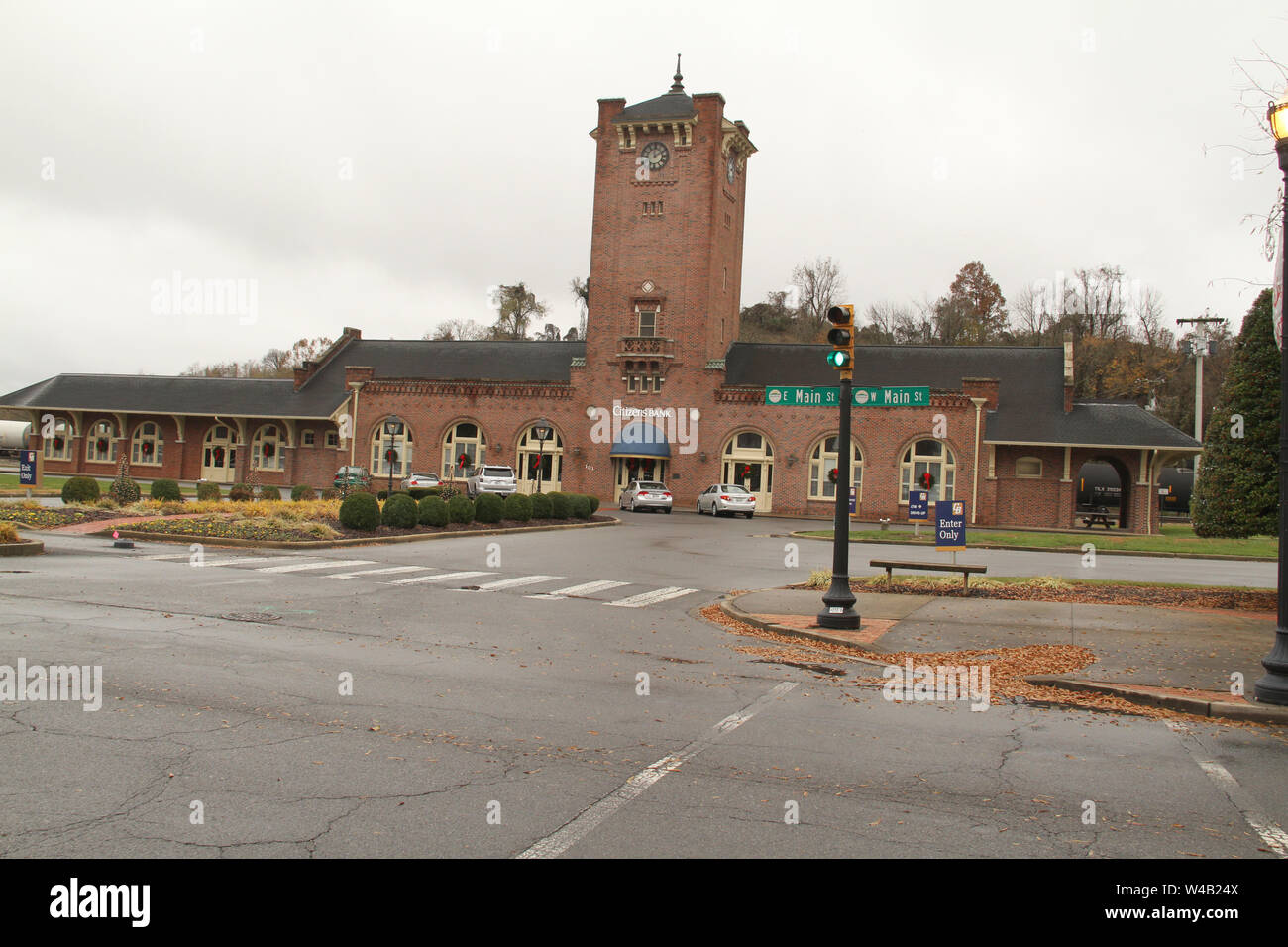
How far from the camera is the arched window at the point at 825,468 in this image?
45.7m

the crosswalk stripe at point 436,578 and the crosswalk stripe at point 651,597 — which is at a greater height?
the crosswalk stripe at point 436,578

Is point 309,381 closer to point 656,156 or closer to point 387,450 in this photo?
point 387,450

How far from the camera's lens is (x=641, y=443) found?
4853 centimetres

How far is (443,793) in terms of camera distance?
18.6 ft

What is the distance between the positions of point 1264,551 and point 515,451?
33.3 metres

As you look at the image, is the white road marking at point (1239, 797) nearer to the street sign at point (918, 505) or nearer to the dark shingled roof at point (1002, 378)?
the street sign at point (918, 505)

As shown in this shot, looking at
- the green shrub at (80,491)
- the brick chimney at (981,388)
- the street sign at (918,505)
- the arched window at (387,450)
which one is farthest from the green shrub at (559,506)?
the brick chimney at (981,388)

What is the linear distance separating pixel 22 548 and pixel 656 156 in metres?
38.2

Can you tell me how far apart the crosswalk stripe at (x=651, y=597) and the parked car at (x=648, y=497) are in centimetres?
2631

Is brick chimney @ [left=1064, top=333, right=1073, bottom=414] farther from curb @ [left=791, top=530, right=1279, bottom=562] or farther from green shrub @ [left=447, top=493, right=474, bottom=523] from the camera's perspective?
green shrub @ [left=447, top=493, right=474, bottom=523]

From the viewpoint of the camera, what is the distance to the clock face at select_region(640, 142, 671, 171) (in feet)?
162

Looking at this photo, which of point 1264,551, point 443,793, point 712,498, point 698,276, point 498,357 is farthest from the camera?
point 498,357
